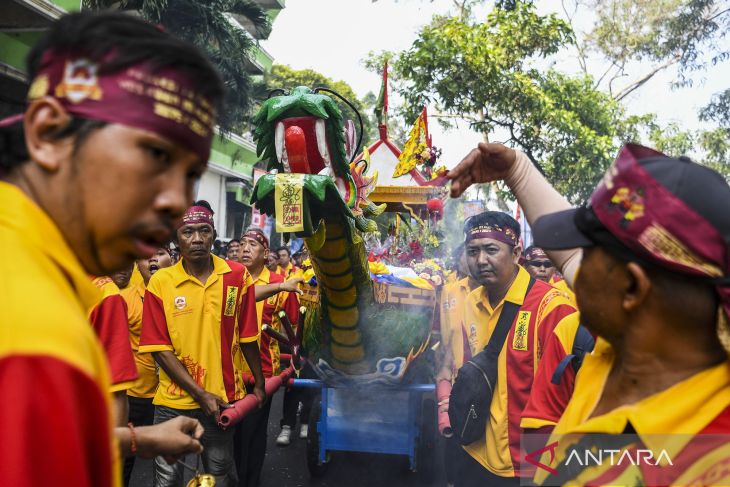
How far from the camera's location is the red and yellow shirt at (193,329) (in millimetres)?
3859

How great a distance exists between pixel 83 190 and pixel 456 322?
127 inches

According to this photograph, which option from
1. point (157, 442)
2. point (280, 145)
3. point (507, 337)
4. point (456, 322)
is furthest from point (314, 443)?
point (157, 442)

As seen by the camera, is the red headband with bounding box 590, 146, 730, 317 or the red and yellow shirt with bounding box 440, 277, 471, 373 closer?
the red headband with bounding box 590, 146, 730, 317

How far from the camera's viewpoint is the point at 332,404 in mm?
5008

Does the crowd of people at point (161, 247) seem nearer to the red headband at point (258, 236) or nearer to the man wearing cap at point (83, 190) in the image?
the man wearing cap at point (83, 190)

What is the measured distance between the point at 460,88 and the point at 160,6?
6.07 metres

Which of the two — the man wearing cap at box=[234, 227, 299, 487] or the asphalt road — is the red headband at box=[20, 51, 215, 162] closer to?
the man wearing cap at box=[234, 227, 299, 487]

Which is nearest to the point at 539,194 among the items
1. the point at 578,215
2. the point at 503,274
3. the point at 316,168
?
the point at 578,215

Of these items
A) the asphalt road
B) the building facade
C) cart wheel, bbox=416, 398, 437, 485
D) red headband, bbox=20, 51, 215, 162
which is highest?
the building facade

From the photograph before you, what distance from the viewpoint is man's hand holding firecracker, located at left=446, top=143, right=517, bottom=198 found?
2.00 m

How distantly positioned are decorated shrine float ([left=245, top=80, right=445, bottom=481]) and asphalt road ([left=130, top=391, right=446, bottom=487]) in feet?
0.57

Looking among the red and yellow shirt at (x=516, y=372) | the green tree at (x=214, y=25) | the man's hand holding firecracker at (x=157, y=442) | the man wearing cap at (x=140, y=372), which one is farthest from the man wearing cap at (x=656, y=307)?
the green tree at (x=214, y=25)

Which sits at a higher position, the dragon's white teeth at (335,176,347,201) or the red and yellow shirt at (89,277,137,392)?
the dragon's white teeth at (335,176,347,201)

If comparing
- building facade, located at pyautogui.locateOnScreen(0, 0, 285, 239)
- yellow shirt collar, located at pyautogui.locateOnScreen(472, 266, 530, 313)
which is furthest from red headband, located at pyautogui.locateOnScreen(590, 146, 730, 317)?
building facade, located at pyautogui.locateOnScreen(0, 0, 285, 239)
